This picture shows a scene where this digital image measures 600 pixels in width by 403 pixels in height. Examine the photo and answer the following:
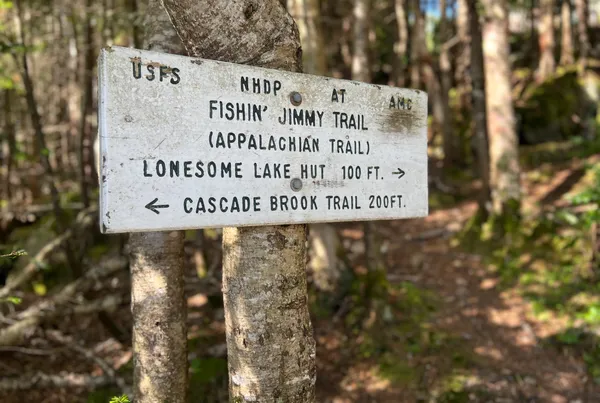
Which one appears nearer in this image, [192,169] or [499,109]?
[192,169]

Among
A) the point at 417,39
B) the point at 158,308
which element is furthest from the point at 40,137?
the point at 417,39

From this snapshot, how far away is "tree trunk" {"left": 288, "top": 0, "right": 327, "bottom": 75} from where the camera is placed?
19.7ft

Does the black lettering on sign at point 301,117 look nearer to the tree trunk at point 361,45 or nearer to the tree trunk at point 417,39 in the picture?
the tree trunk at point 361,45

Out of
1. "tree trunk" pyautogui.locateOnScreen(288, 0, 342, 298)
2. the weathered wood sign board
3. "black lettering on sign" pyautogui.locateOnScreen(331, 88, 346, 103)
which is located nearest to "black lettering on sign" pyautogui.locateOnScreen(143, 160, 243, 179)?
the weathered wood sign board

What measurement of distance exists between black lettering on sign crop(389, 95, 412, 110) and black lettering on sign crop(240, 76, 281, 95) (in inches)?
24.8

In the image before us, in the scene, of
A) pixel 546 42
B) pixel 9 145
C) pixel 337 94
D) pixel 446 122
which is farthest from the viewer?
pixel 546 42

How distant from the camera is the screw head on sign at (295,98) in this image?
1.81 metres

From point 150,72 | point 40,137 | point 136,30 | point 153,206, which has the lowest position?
point 153,206

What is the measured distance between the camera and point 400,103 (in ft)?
7.06

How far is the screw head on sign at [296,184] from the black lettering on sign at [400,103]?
0.65m

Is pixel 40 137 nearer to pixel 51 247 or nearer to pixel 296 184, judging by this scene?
pixel 51 247

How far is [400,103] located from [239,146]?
902 millimetres

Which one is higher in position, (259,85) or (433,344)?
(259,85)

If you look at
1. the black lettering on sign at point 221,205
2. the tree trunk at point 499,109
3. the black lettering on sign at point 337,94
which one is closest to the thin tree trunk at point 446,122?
the tree trunk at point 499,109
